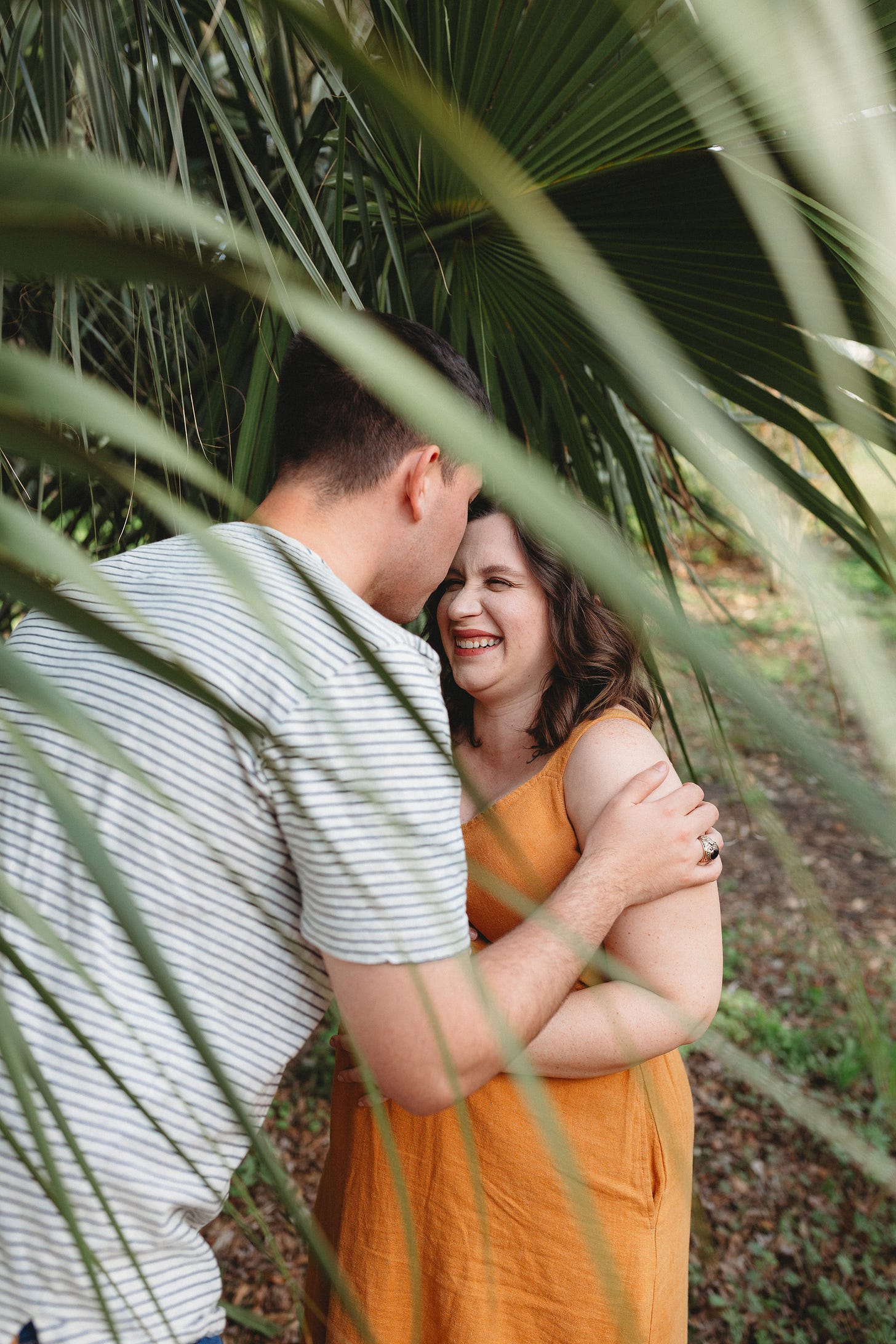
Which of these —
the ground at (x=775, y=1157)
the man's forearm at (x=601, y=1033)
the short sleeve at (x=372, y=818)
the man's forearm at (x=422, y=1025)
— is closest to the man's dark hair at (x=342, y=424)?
the short sleeve at (x=372, y=818)

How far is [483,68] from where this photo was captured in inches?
44.7

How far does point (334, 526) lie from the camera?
1107mm

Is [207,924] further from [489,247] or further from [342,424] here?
[489,247]

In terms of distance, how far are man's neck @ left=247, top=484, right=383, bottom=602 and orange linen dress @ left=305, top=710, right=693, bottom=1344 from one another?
1.37 feet

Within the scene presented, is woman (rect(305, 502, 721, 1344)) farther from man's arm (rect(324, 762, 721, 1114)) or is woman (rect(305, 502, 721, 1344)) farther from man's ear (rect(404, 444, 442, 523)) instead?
man's ear (rect(404, 444, 442, 523))

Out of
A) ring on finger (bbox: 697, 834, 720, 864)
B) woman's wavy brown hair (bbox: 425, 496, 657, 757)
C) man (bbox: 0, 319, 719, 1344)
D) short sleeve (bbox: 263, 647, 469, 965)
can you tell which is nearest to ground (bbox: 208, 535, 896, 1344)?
woman's wavy brown hair (bbox: 425, 496, 657, 757)

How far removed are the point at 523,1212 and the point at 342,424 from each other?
111 centimetres

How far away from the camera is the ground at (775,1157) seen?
2586 millimetres

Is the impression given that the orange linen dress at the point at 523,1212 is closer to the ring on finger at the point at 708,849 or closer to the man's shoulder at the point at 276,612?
the ring on finger at the point at 708,849

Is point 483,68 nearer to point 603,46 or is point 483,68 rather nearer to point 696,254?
point 603,46

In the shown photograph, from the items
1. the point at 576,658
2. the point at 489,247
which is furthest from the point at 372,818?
the point at 489,247

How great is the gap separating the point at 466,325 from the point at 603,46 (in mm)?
571

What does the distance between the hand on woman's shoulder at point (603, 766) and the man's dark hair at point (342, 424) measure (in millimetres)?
480

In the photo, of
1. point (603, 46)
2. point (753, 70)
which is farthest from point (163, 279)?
point (603, 46)
